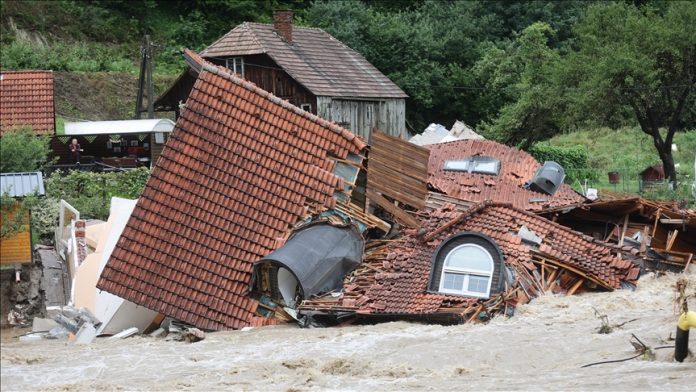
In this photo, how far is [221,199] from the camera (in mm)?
23891

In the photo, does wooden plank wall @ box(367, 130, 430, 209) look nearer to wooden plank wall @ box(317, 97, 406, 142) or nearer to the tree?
wooden plank wall @ box(317, 97, 406, 142)

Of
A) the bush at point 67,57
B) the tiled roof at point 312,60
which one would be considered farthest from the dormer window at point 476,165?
the bush at point 67,57

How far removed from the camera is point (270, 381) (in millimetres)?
17391

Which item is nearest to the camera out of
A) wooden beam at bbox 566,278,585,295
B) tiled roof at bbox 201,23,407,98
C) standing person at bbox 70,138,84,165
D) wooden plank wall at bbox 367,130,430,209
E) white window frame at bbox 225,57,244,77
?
wooden beam at bbox 566,278,585,295

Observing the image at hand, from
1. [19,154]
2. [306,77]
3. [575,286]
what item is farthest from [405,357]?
[306,77]

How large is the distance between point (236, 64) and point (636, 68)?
12703 mm

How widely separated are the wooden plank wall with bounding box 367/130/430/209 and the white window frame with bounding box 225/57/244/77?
47.7 ft

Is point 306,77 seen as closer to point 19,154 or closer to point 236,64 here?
point 236,64

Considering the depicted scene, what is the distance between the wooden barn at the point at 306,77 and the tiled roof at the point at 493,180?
6.13m

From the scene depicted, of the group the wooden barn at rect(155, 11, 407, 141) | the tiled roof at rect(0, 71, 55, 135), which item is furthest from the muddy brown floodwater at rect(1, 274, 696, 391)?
the wooden barn at rect(155, 11, 407, 141)

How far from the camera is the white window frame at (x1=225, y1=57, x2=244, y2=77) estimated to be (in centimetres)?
3972

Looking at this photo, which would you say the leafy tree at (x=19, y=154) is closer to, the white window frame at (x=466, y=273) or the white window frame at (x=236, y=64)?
the white window frame at (x=466, y=273)

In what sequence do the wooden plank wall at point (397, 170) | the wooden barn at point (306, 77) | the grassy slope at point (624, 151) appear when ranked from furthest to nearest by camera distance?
the grassy slope at point (624, 151), the wooden barn at point (306, 77), the wooden plank wall at point (397, 170)

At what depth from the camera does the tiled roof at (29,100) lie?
1383 inches
